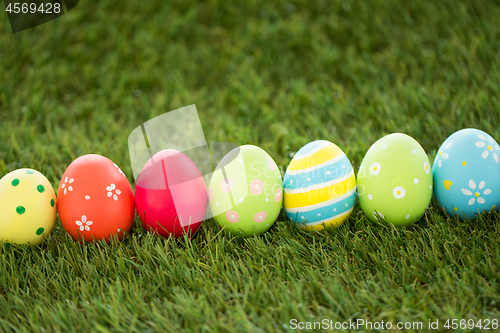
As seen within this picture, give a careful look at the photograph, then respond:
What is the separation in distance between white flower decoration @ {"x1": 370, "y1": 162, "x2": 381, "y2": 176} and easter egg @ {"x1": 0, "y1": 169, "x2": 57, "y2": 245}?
139 centimetres

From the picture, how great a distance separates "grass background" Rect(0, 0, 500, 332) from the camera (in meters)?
1.37

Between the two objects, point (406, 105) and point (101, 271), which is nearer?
point (101, 271)

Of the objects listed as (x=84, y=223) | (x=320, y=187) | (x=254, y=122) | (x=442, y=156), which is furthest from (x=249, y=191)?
(x=254, y=122)

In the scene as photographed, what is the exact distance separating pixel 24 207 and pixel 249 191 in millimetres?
937

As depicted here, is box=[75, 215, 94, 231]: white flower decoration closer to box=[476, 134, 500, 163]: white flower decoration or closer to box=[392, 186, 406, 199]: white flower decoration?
box=[392, 186, 406, 199]: white flower decoration

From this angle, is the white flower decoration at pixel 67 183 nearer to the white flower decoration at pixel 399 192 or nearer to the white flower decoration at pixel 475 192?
the white flower decoration at pixel 399 192

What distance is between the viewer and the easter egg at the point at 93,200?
5.35 ft

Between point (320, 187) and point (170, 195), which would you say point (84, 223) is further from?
point (320, 187)

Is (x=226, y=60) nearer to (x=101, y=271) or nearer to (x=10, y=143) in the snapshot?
(x=10, y=143)

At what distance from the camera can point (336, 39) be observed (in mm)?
3877

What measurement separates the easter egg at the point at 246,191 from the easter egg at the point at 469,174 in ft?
2.40

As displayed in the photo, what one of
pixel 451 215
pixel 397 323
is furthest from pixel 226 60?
pixel 397 323

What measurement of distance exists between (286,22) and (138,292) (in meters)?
3.34

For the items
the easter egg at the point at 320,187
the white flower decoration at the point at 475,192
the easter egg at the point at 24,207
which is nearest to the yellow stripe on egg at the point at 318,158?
the easter egg at the point at 320,187
